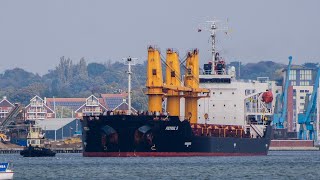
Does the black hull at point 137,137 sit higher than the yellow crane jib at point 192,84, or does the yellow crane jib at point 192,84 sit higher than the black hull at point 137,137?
the yellow crane jib at point 192,84

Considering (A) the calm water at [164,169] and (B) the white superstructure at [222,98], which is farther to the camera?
(B) the white superstructure at [222,98]

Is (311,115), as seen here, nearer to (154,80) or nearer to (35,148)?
(35,148)

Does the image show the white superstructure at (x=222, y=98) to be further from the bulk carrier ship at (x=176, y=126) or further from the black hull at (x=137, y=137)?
the black hull at (x=137, y=137)

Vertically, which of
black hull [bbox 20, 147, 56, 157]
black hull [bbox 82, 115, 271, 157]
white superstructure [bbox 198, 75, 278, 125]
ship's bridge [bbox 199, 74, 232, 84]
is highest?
ship's bridge [bbox 199, 74, 232, 84]

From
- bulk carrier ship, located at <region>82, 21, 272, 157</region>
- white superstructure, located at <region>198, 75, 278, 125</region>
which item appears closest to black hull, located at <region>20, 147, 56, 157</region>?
bulk carrier ship, located at <region>82, 21, 272, 157</region>

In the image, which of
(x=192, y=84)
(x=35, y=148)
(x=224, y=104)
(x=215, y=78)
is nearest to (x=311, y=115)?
(x=224, y=104)

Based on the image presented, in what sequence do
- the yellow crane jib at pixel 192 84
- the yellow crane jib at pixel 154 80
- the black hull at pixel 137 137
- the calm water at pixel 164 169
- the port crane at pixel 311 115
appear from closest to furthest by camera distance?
the calm water at pixel 164 169, the black hull at pixel 137 137, the yellow crane jib at pixel 154 80, the yellow crane jib at pixel 192 84, the port crane at pixel 311 115

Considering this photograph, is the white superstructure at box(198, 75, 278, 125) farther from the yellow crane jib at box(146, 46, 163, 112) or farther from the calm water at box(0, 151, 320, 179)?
the calm water at box(0, 151, 320, 179)

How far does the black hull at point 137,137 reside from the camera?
355ft

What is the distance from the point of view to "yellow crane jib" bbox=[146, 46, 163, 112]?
370 ft

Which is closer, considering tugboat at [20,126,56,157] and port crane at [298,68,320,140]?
tugboat at [20,126,56,157]

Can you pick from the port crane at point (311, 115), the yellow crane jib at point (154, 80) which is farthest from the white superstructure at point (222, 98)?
the port crane at point (311, 115)

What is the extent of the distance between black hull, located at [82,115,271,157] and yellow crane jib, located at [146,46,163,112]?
417 cm

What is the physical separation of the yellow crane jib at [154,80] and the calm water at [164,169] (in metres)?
6.77
